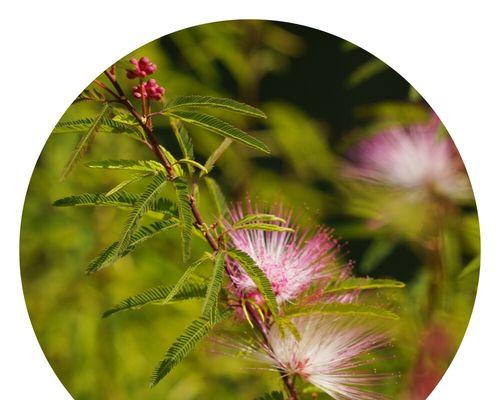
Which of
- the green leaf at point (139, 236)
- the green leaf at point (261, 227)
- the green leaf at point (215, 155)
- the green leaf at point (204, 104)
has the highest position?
the green leaf at point (204, 104)

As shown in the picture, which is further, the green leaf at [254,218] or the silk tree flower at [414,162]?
the silk tree flower at [414,162]

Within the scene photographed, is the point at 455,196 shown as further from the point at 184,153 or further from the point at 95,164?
the point at 95,164

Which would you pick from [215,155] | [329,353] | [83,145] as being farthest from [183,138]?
[329,353]

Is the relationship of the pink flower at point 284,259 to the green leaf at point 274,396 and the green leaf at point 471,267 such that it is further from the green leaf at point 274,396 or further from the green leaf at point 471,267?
the green leaf at point 471,267

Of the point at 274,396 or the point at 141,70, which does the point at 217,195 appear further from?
the point at 274,396

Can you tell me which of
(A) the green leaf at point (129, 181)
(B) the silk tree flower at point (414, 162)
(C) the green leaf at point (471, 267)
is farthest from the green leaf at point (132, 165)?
(C) the green leaf at point (471, 267)

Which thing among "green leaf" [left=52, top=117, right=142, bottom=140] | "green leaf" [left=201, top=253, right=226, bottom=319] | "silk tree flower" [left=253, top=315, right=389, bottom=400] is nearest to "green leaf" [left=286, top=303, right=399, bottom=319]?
"silk tree flower" [left=253, top=315, right=389, bottom=400]
